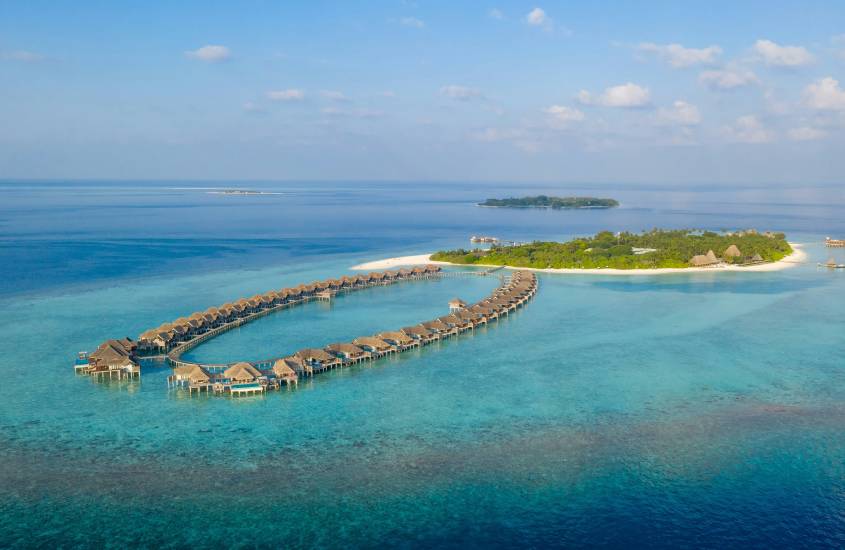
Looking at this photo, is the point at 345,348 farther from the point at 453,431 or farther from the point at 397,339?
the point at 453,431

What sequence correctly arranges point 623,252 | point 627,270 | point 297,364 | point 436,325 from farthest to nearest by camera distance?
point 623,252
point 627,270
point 436,325
point 297,364

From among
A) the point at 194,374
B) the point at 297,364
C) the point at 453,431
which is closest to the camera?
the point at 453,431

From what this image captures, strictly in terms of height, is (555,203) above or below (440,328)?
above

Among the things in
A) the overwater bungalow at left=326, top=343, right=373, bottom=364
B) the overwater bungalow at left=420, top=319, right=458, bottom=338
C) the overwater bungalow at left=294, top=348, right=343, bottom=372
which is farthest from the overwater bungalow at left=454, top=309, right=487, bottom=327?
the overwater bungalow at left=294, top=348, right=343, bottom=372

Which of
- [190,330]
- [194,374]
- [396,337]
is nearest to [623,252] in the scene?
[396,337]

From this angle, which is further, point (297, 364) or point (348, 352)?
point (348, 352)

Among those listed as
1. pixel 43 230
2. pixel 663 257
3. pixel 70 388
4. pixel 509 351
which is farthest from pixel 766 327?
pixel 43 230

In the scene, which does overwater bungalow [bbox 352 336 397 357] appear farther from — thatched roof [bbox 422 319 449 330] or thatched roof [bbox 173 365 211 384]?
A: thatched roof [bbox 173 365 211 384]
